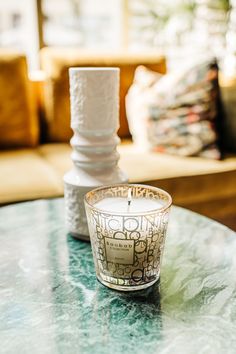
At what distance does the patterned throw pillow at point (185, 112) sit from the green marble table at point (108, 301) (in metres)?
1.01

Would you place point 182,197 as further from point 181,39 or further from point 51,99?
point 181,39

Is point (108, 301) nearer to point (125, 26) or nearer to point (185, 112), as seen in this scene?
point (185, 112)

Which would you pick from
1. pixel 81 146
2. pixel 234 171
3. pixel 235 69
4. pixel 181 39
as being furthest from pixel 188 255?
pixel 181 39

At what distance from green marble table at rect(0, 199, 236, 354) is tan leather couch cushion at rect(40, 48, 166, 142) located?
4.27ft

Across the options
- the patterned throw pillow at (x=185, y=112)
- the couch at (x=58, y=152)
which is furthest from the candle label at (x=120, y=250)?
the patterned throw pillow at (x=185, y=112)

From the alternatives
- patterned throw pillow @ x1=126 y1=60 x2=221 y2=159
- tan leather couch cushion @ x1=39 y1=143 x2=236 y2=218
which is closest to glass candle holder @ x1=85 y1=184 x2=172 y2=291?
tan leather couch cushion @ x1=39 y1=143 x2=236 y2=218

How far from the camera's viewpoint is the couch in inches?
60.6

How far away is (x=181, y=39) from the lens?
9.98 feet

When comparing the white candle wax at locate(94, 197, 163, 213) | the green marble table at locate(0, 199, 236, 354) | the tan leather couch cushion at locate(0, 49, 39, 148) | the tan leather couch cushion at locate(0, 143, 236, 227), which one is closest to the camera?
the green marble table at locate(0, 199, 236, 354)

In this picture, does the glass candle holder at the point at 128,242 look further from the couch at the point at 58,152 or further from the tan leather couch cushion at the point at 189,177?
the tan leather couch cushion at the point at 189,177

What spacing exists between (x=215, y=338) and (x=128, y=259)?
16cm

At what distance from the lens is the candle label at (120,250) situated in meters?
0.59

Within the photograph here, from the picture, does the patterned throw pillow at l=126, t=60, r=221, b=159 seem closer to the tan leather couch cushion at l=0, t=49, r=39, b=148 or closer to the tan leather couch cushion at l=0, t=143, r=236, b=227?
the tan leather couch cushion at l=0, t=143, r=236, b=227

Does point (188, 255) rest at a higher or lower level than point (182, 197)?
higher
